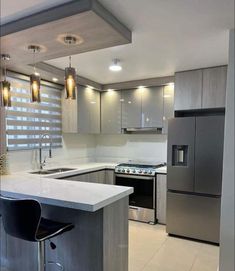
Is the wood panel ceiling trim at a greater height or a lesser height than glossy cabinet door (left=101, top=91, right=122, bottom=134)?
greater

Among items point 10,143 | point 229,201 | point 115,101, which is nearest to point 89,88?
point 115,101

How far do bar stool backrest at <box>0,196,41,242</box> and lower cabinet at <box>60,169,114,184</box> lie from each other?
5.35 feet

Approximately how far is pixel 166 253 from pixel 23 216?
188 centimetres

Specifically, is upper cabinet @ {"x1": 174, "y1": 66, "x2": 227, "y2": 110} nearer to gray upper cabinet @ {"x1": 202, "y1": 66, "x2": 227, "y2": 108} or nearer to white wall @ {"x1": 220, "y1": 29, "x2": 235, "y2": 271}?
gray upper cabinet @ {"x1": 202, "y1": 66, "x2": 227, "y2": 108}

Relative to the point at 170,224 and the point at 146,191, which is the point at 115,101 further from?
the point at 170,224

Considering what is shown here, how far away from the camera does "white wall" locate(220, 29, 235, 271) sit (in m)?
2.04

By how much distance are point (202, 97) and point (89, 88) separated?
6.21 feet

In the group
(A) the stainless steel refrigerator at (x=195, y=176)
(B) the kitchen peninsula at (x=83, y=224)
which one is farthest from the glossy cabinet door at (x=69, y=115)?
(B) the kitchen peninsula at (x=83, y=224)

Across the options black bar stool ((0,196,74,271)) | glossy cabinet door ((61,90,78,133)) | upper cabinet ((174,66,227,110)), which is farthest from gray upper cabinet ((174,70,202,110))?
black bar stool ((0,196,74,271))

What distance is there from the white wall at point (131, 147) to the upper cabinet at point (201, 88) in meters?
0.93

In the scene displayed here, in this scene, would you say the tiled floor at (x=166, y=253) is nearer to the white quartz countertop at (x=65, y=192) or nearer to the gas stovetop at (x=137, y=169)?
the gas stovetop at (x=137, y=169)

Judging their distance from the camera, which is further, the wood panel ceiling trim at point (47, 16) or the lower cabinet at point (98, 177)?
the lower cabinet at point (98, 177)

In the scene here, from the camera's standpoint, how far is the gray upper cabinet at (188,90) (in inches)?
127

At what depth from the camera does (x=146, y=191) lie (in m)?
3.58
